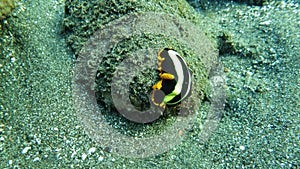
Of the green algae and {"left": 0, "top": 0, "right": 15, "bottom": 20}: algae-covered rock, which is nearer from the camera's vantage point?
the green algae

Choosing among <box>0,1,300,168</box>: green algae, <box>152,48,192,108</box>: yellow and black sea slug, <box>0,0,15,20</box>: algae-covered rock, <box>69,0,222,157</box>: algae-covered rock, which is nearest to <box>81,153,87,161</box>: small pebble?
<box>0,1,300,168</box>: green algae

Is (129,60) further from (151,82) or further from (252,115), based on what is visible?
(252,115)

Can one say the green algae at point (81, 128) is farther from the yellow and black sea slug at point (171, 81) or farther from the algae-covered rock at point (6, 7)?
the yellow and black sea slug at point (171, 81)

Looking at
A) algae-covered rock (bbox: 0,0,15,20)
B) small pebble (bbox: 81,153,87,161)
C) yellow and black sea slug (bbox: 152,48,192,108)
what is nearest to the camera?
small pebble (bbox: 81,153,87,161)

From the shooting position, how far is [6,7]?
2623 millimetres

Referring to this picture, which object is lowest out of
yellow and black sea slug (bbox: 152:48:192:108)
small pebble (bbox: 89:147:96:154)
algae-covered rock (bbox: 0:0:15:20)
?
small pebble (bbox: 89:147:96:154)

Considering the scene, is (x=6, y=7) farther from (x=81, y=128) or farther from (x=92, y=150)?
(x=92, y=150)

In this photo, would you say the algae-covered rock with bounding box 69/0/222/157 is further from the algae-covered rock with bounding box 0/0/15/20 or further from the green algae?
the algae-covered rock with bounding box 0/0/15/20

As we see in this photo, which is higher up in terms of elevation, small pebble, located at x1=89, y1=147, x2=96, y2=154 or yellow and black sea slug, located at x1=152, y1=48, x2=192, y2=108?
yellow and black sea slug, located at x1=152, y1=48, x2=192, y2=108

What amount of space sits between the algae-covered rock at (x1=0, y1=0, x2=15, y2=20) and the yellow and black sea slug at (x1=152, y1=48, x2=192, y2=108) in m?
1.59

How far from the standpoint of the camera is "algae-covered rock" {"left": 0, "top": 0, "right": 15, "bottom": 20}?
8.48 feet

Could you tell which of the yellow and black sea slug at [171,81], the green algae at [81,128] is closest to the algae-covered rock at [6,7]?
the green algae at [81,128]

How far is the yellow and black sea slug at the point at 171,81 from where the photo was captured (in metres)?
2.40

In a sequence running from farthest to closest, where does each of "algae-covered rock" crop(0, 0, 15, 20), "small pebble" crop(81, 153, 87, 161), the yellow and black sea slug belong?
"algae-covered rock" crop(0, 0, 15, 20), the yellow and black sea slug, "small pebble" crop(81, 153, 87, 161)
